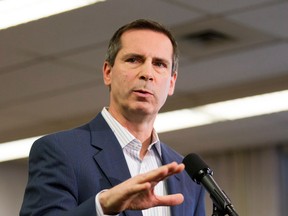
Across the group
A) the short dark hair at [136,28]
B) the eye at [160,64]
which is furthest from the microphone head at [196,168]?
the short dark hair at [136,28]

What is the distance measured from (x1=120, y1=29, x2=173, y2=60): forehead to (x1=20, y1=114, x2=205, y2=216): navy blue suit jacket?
233 mm

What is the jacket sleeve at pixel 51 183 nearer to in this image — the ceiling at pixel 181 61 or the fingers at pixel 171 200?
the fingers at pixel 171 200

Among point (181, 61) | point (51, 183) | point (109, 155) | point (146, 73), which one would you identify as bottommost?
point (51, 183)

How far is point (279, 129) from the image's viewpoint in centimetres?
832

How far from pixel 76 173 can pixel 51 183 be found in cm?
8

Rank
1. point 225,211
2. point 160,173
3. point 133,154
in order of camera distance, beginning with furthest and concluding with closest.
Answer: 1. point 133,154
2. point 225,211
3. point 160,173

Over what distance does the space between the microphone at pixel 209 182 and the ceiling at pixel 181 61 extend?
9.22 feet

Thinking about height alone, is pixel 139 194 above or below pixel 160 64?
below

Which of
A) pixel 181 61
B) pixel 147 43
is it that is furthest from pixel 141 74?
pixel 181 61

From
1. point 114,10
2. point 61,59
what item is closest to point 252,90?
point 61,59

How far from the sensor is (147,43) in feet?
8.44

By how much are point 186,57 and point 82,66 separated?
75 centimetres

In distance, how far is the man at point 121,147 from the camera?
229cm

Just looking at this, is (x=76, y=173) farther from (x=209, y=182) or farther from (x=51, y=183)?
(x=209, y=182)
